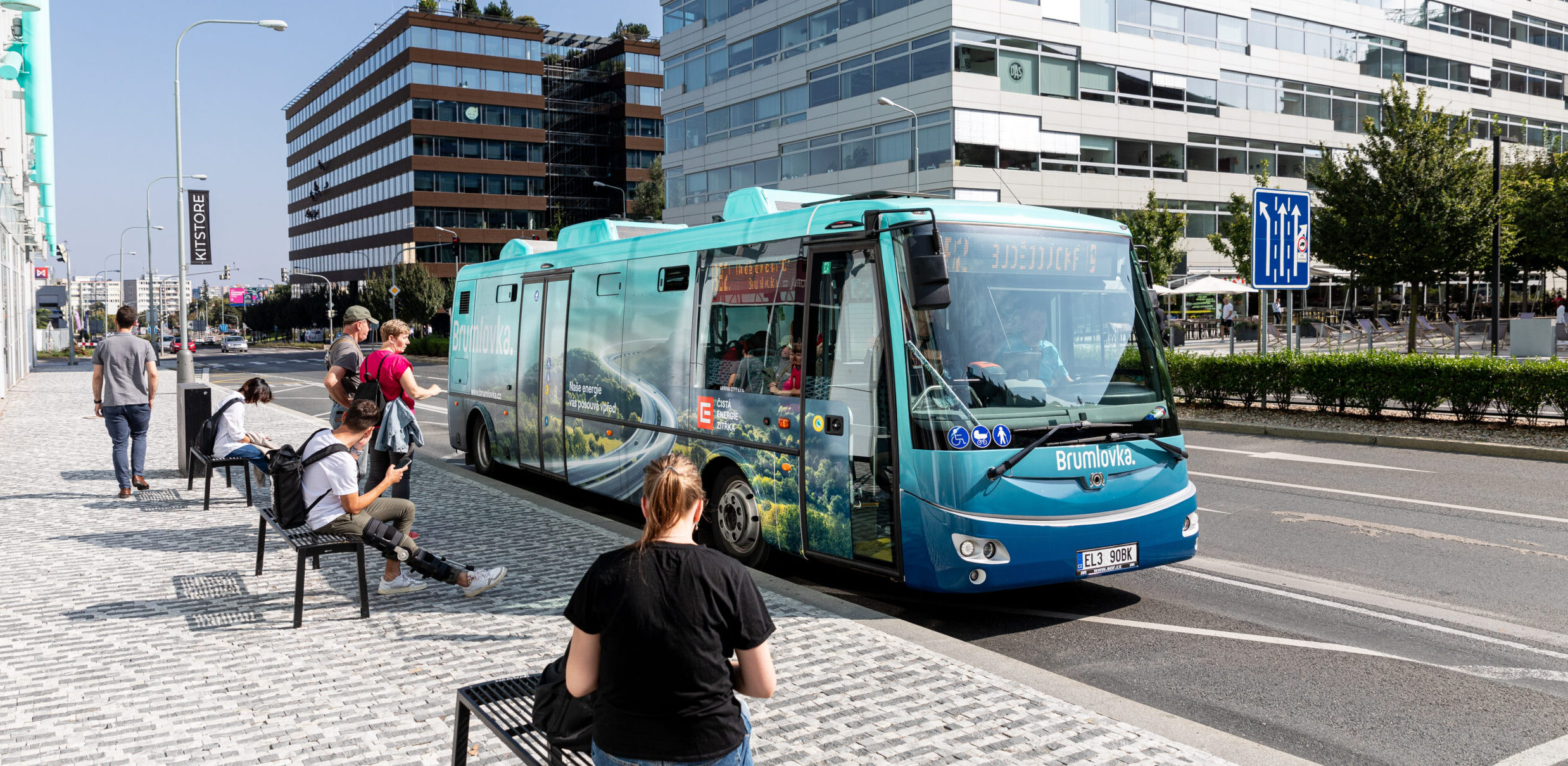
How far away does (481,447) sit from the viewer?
13070 millimetres

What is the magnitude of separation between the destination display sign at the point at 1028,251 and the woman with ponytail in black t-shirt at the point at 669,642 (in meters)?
3.90

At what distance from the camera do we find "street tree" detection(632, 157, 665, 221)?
82.0 meters

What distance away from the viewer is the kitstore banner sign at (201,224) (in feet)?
173

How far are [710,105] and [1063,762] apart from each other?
51903 mm

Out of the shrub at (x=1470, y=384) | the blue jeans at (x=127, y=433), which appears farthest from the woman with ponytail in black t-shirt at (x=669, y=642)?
the shrub at (x=1470, y=384)

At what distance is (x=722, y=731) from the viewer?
2938 mm

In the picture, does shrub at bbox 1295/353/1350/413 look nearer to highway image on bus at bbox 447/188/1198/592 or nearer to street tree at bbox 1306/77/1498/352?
street tree at bbox 1306/77/1498/352

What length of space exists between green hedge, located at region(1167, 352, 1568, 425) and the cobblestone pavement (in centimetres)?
1273

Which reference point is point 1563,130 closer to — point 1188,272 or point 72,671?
point 1188,272

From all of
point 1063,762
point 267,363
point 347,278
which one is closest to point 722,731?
point 1063,762

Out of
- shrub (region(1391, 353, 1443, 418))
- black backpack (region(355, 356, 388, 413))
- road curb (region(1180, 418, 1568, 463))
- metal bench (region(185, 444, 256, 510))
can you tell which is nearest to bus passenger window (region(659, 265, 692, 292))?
black backpack (region(355, 356, 388, 413))

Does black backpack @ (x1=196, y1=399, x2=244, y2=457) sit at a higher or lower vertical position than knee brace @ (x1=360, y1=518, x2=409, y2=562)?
higher

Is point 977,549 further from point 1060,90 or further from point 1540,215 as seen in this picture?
point 1060,90

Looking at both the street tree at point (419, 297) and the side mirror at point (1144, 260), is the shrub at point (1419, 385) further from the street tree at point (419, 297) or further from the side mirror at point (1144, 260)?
the street tree at point (419, 297)
